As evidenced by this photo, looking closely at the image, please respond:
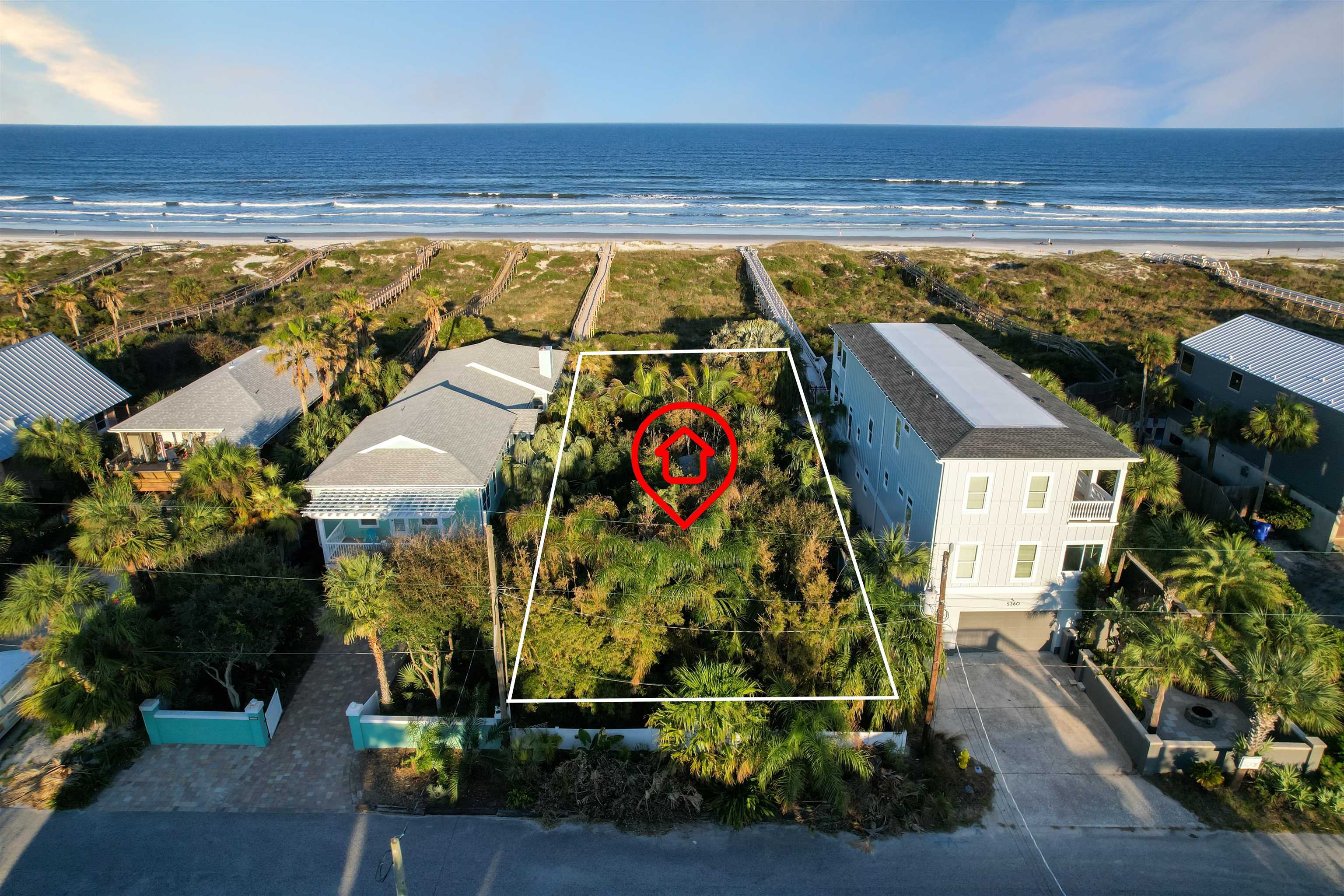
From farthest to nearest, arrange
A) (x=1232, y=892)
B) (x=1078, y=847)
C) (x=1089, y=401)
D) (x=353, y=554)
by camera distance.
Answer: (x=1089, y=401) < (x=353, y=554) < (x=1078, y=847) < (x=1232, y=892)

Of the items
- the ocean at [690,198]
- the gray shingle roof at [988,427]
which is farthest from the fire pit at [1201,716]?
the ocean at [690,198]

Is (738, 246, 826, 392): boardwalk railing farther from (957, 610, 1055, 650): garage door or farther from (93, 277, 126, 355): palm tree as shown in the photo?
(93, 277, 126, 355): palm tree

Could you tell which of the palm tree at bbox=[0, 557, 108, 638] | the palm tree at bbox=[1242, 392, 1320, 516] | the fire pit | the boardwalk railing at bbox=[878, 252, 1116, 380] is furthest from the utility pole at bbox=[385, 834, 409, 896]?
the boardwalk railing at bbox=[878, 252, 1116, 380]

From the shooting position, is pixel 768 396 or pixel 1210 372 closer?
pixel 1210 372

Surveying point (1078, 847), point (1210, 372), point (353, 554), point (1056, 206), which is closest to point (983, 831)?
point (1078, 847)

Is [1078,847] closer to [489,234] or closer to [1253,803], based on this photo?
[1253,803]

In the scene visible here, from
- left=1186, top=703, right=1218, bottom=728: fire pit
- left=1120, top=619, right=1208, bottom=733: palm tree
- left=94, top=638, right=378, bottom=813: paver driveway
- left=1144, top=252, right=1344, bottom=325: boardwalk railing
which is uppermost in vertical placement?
left=1144, top=252, right=1344, bottom=325: boardwalk railing

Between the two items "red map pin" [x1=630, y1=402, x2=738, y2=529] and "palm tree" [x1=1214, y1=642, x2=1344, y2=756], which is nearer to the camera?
"palm tree" [x1=1214, y1=642, x2=1344, y2=756]

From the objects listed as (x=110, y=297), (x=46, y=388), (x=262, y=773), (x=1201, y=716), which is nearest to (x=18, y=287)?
(x=110, y=297)
